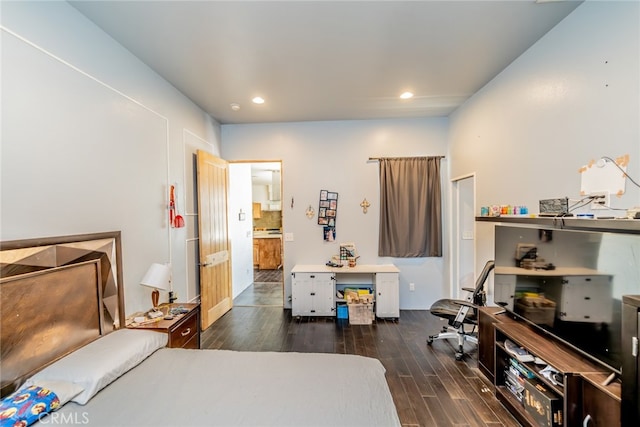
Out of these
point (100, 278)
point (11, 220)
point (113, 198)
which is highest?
point (113, 198)

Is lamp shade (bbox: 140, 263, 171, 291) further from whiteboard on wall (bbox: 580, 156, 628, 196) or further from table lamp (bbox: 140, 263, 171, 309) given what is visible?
whiteboard on wall (bbox: 580, 156, 628, 196)

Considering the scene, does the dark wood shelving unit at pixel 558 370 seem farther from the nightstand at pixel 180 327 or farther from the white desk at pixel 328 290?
the nightstand at pixel 180 327

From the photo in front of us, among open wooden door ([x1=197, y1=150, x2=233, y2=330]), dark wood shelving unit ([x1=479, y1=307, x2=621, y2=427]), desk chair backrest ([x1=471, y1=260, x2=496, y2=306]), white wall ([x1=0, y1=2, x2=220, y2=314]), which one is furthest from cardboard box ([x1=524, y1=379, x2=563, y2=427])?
open wooden door ([x1=197, y1=150, x2=233, y2=330])

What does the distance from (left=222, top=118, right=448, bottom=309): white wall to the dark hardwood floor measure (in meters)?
0.62

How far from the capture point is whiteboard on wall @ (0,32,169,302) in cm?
142

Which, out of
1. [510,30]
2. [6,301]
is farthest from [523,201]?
[6,301]

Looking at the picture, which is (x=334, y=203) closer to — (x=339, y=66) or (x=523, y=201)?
(x=339, y=66)

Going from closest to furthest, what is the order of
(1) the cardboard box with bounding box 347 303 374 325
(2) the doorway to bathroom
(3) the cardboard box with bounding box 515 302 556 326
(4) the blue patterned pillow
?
(4) the blue patterned pillow < (3) the cardboard box with bounding box 515 302 556 326 < (1) the cardboard box with bounding box 347 303 374 325 < (2) the doorway to bathroom

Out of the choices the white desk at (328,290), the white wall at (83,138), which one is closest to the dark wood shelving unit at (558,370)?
the white desk at (328,290)

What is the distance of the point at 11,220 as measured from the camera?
4.54 ft

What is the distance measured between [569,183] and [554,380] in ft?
4.52

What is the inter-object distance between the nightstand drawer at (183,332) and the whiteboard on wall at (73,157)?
0.56 metres

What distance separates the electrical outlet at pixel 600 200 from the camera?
161 centimetres

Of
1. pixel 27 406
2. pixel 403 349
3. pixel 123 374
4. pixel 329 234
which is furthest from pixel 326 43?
pixel 403 349
